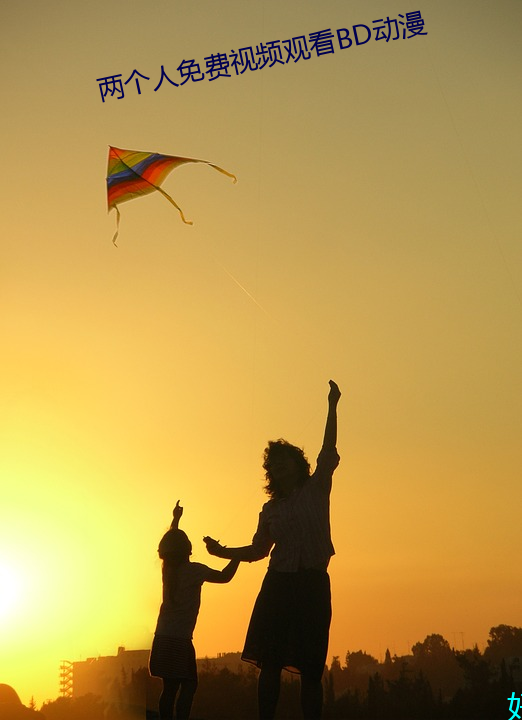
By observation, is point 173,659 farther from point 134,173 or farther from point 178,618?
point 134,173

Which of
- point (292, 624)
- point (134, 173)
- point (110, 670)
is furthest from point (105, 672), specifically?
point (134, 173)

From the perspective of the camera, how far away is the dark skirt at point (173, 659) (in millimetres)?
5742

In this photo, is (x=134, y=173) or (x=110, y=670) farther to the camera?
(x=134, y=173)

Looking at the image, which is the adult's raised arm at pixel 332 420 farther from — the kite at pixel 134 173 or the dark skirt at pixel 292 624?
the kite at pixel 134 173

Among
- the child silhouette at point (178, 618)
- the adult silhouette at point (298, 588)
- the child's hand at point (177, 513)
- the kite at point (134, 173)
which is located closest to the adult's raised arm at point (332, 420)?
the adult silhouette at point (298, 588)

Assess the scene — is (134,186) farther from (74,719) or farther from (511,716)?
(511,716)

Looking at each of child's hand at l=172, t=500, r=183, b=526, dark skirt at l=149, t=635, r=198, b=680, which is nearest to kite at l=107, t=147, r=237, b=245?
child's hand at l=172, t=500, r=183, b=526

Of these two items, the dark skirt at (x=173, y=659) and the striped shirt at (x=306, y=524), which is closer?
the striped shirt at (x=306, y=524)

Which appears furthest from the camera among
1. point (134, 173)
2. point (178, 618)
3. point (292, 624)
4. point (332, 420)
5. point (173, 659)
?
point (134, 173)

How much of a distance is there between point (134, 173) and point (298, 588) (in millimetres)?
5374

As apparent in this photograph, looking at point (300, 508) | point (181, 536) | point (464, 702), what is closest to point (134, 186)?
point (181, 536)

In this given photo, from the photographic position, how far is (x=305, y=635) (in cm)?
484

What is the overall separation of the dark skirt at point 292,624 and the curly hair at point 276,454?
45cm

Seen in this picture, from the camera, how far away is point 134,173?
927 centimetres
